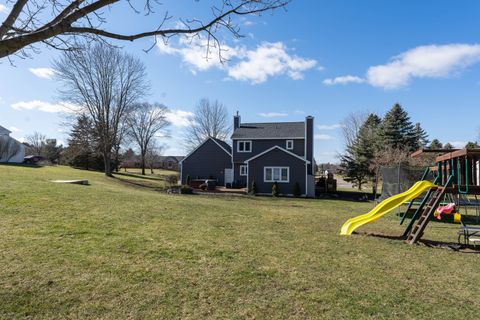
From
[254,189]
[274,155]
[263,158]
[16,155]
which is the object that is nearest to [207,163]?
[263,158]

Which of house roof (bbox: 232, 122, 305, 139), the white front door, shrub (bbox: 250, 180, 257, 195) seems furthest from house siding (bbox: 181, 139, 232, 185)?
shrub (bbox: 250, 180, 257, 195)

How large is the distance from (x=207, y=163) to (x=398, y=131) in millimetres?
21104

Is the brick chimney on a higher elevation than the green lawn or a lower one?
higher

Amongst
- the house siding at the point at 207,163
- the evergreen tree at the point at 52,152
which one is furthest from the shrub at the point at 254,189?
the evergreen tree at the point at 52,152

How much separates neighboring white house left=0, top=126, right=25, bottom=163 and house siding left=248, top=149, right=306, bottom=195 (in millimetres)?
27936

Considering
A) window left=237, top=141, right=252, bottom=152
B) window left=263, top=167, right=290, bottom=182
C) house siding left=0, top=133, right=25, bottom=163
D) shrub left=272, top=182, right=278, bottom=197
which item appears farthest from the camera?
house siding left=0, top=133, right=25, bottom=163

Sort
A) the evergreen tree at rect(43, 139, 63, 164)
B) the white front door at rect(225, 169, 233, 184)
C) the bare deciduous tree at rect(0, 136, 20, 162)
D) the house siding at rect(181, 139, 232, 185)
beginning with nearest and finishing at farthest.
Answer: the white front door at rect(225, 169, 233, 184)
the house siding at rect(181, 139, 232, 185)
the bare deciduous tree at rect(0, 136, 20, 162)
the evergreen tree at rect(43, 139, 63, 164)

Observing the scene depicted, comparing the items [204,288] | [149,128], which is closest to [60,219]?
[204,288]

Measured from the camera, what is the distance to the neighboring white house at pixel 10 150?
33734mm

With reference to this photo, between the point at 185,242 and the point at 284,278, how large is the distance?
2521 millimetres

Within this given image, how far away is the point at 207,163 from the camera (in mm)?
31266

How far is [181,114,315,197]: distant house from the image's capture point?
1024 inches

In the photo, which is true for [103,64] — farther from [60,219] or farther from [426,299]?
[426,299]

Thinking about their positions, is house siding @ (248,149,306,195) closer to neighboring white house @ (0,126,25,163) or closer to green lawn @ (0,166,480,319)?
green lawn @ (0,166,480,319)
